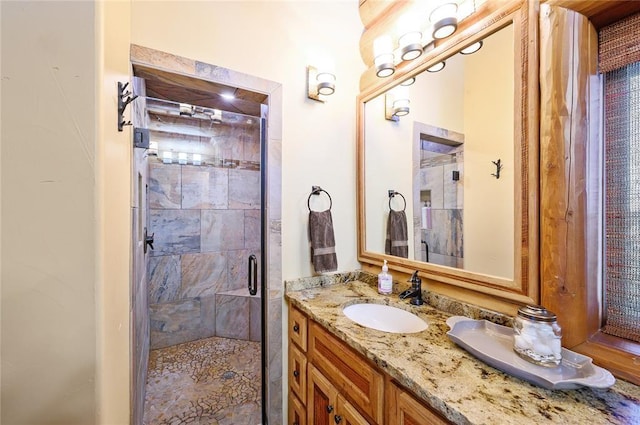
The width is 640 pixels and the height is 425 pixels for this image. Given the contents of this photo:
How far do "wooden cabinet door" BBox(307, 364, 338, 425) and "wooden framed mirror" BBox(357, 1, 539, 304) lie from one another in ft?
2.27

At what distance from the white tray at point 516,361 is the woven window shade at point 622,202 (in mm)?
188

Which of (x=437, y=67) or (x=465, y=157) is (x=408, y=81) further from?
(x=465, y=157)

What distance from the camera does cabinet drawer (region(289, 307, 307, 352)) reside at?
135 centimetres

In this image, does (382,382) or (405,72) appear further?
(405,72)

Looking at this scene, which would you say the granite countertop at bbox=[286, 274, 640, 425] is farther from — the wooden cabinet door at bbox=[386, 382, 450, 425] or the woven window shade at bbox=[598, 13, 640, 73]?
the woven window shade at bbox=[598, 13, 640, 73]

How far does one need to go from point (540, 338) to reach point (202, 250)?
2899 millimetres

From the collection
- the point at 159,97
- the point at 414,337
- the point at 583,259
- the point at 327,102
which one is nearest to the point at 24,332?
the point at 414,337

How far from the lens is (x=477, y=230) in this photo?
115 centimetres

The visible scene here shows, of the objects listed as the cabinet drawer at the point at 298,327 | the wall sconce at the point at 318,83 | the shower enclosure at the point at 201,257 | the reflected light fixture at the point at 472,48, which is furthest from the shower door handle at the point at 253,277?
the reflected light fixture at the point at 472,48

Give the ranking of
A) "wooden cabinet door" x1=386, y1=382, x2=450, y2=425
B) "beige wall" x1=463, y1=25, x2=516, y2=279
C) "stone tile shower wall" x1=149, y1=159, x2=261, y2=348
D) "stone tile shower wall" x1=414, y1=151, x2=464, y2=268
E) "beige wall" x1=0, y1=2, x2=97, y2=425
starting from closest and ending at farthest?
"beige wall" x1=0, y1=2, x2=97, y2=425 → "wooden cabinet door" x1=386, y1=382, x2=450, y2=425 → "beige wall" x1=463, y1=25, x2=516, y2=279 → "stone tile shower wall" x1=414, y1=151, x2=464, y2=268 → "stone tile shower wall" x1=149, y1=159, x2=261, y2=348

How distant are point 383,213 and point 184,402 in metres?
1.93

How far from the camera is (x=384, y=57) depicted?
4.72 ft

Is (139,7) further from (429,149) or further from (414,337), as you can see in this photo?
(414,337)

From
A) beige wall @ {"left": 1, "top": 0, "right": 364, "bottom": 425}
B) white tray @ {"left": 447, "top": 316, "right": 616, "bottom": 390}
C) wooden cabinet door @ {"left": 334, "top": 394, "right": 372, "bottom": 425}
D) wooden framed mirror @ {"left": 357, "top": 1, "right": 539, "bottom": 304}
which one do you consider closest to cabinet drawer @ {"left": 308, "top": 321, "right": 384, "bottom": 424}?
wooden cabinet door @ {"left": 334, "top": 394, "right": 372, "bottom": 425}
